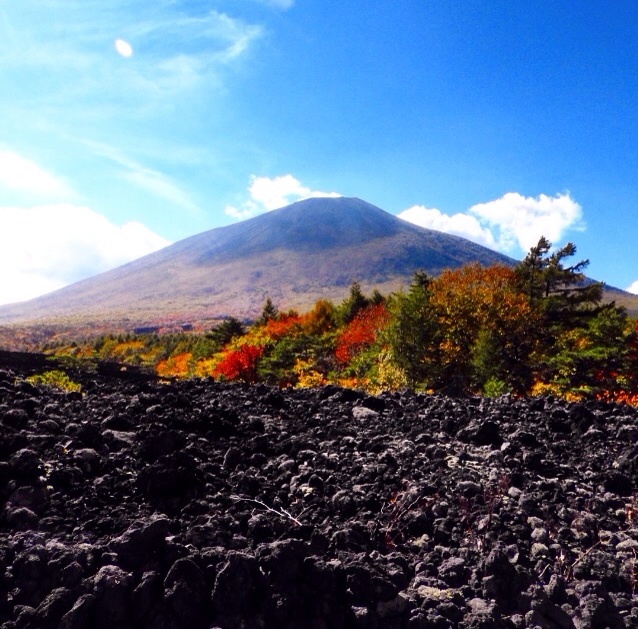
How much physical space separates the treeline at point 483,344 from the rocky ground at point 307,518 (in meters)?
11.4

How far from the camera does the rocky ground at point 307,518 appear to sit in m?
2.78

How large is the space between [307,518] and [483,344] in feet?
70.9

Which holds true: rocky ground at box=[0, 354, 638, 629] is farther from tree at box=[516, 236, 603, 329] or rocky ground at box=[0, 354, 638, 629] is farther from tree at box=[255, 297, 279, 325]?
tree at box=[255, 297, 279, 325]

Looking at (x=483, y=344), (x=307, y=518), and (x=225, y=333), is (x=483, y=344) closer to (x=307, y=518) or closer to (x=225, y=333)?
(x=307, y=518)

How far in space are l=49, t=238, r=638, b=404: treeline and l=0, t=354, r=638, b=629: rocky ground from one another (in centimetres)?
1144

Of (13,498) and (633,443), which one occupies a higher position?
(633,443)

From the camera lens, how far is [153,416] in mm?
5547

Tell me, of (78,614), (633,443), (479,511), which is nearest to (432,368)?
(633,443)

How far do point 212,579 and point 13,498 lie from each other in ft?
5.57

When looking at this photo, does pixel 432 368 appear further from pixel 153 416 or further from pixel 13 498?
pixel 13 498

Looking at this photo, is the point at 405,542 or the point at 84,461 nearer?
the point at 405,542

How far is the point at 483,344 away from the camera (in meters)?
24.0


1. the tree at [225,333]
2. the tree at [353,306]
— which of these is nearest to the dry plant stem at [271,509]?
the tree at [353,306]

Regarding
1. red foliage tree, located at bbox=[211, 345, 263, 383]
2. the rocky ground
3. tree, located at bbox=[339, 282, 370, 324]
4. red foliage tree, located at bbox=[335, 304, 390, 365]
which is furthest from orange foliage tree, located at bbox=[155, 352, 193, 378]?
the rocky ground
